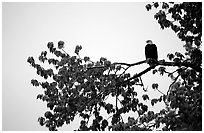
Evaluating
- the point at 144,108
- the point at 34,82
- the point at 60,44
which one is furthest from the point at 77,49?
the point at 144,108

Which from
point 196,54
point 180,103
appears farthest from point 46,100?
point 196,54

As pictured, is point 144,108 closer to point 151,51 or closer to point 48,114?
point 48,114

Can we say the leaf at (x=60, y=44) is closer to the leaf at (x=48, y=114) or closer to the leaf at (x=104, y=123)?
the leaf at (x=48, y=114)

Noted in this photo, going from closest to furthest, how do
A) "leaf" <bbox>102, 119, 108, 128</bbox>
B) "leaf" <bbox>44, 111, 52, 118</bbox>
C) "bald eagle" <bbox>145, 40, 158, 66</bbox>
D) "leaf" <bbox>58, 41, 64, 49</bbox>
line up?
"leaf" <bbox>102, 119, 108, 128</bbox> → "leaf" <bbox>44, 111, 52, 118</bbox> → "leaf" <bbox>58, 41, 64, 49</bbox> → "bald eagle" <bbox>145, 40, 158, 66</bbox>

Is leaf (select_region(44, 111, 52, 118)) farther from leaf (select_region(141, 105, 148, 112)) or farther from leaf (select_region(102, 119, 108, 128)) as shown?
leaf (select_region(141, 105, 148, 112))

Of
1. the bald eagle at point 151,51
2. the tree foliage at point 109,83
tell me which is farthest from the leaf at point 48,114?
the bald eagle at point 151,51

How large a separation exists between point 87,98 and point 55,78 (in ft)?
2.97

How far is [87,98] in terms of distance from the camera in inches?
230

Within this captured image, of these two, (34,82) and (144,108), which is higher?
(34,82)

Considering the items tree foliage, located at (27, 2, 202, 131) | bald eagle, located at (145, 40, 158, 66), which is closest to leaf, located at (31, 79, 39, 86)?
tree foliage, located at (27, 2, 202, 131)

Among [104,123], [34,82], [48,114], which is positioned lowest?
[104,123]

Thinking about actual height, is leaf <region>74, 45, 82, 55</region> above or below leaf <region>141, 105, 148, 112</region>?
above

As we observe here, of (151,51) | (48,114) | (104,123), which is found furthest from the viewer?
(151,51)

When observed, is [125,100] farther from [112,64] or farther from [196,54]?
[196,54]
